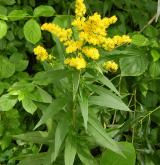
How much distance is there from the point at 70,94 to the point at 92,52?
11.2 inches

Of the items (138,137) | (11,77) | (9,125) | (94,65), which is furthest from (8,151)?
(94,65)

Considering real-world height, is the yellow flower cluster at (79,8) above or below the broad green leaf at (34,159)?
above

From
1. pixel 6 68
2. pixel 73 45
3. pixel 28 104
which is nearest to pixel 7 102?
pixel 28 104

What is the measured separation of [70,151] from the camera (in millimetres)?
1729

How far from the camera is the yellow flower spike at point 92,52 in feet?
4.83

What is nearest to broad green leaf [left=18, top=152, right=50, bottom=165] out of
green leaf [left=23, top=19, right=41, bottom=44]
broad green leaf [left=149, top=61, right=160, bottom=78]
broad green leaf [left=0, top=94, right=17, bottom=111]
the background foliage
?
the background foliage

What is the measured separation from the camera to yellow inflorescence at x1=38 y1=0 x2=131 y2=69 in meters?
1.46

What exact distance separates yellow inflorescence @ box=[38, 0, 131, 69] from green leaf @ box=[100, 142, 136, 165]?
58 cm

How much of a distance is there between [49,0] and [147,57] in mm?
838

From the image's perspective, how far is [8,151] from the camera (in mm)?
2537

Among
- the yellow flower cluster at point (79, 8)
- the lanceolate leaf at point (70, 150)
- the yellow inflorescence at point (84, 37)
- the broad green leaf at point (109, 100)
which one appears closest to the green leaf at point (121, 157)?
the lanceolate leaf at point (70, 150)

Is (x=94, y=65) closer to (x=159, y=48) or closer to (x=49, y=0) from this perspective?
(x=159, y=48)

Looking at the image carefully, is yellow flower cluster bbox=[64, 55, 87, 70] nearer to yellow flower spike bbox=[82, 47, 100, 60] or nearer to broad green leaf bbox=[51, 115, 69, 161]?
yellow flower spike bbox=[82, 47, 100, 60]

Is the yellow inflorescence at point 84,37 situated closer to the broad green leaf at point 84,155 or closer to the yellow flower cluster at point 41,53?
the yellow flower cluster at point 41,53
